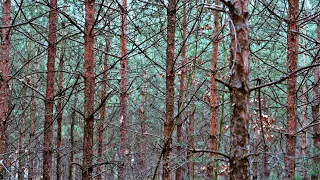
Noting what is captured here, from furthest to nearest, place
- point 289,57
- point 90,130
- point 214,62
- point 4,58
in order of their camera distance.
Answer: point 214,62, point 4,58, point 289,57, point 90,130

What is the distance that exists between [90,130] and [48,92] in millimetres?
2354

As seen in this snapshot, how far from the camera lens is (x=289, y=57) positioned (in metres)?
4.52

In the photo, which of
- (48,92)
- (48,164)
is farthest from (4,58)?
(48,164)

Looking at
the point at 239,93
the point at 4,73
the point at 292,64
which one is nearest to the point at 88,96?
the point at 4,73

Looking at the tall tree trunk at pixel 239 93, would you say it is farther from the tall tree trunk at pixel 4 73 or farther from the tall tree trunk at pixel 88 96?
the tall tree trunk at pixel 4 73

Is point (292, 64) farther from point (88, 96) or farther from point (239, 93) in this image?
point (239, 93)

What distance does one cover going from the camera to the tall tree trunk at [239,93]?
194 cm

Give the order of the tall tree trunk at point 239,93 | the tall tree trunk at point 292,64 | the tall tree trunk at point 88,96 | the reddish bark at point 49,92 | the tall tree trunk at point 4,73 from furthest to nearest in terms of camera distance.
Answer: the reddish bark at point 49,92, the tall tree trunk at point 4,73, the tall tree trunk at point 292,64, the tall tree trunk at point 88,96, the tall tree trunk at point 239,93

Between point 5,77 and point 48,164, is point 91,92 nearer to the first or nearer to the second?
point 5,77

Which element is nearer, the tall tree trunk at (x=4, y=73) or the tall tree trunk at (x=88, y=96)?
the tall tree trunk at (x=88, y=96)

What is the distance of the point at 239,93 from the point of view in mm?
1973

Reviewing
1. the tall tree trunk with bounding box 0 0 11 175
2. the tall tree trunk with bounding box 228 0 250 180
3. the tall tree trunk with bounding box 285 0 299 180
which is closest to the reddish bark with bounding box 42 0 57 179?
the tall tree trunk with bounding box 0 0 11 175

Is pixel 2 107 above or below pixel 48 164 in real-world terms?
above

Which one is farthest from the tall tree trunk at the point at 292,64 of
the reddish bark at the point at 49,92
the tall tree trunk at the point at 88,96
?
the reddish bark at the point at 49,92
